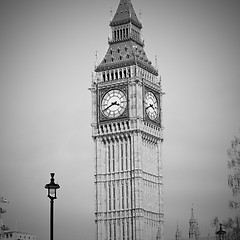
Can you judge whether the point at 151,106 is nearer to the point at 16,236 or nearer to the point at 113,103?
the point at 113,103

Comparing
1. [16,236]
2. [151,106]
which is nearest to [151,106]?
[151,106]

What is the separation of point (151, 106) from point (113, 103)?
5344 mm

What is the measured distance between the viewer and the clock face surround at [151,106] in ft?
419

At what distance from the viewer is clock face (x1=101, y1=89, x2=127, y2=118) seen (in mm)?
125938

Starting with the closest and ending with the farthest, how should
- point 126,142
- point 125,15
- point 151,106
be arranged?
point 126,142
point 151,106
point 125,15

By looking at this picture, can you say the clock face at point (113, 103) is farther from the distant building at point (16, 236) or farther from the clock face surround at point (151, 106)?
the distant building at point (16, 236)

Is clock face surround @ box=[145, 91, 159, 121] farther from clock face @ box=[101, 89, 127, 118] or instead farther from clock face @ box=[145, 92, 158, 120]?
clock face @ box=[101, 89, 127, 118]

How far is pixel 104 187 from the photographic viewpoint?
126562mm

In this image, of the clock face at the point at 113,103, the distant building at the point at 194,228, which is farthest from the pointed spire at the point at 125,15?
the distant building at the point at 194,228

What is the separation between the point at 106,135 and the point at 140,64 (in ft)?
32.2

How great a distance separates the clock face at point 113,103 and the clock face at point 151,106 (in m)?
3.27

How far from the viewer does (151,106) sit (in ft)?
422

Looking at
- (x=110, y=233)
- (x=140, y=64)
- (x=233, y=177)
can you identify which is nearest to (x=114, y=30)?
(x=140, y=64)

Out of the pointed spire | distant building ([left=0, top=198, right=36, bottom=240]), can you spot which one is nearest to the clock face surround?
the pointed spire
